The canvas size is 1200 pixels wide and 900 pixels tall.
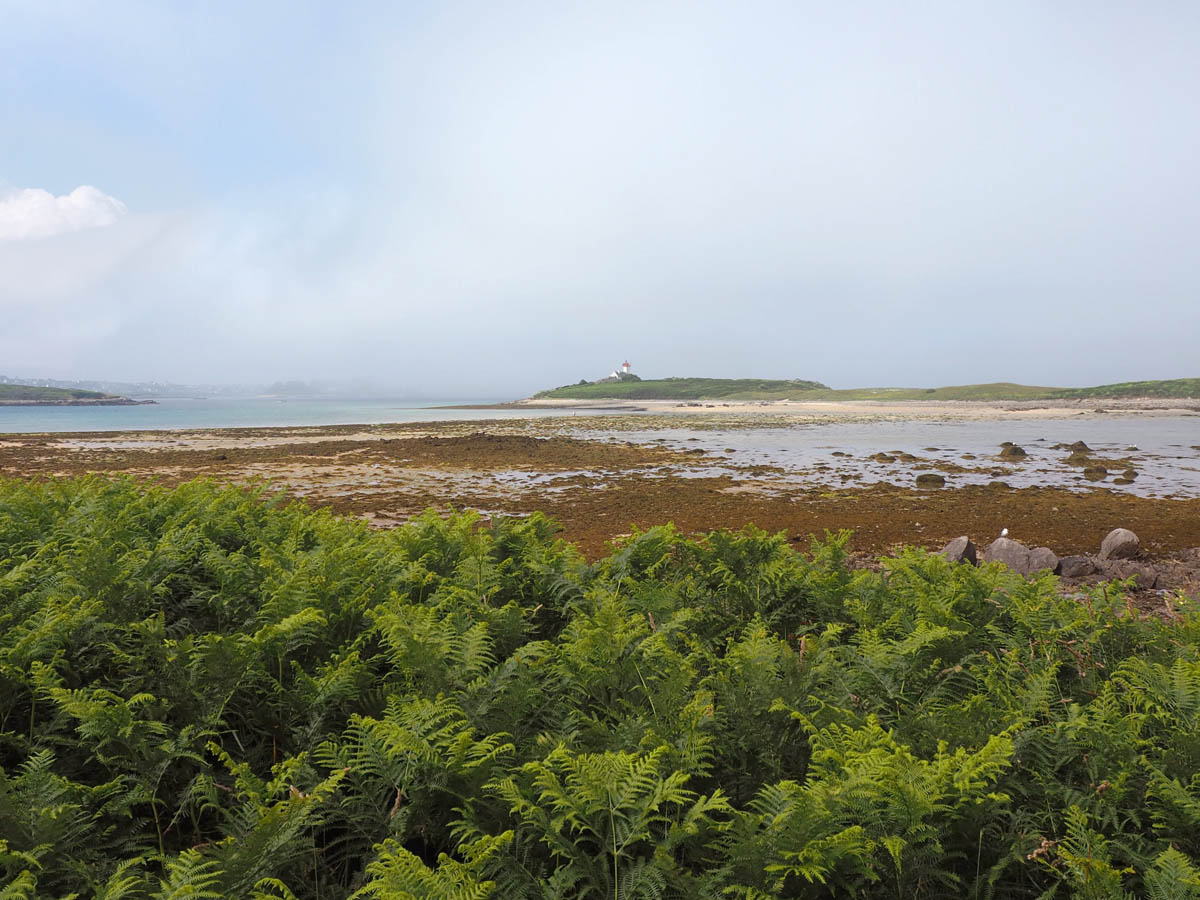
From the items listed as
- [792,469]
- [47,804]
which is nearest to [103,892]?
[47,804]

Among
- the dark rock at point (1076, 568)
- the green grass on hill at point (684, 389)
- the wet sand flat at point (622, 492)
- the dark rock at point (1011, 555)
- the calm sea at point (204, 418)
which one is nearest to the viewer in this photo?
the dark rock at point (1076, 568)

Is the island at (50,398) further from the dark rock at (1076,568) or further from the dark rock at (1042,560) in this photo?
the dark rock at (1076,568)

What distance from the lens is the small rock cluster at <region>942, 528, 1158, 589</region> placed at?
913cm

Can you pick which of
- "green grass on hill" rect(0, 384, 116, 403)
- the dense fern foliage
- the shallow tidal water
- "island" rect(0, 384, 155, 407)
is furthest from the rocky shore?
"green grass on hill" rect(0, 384, 116, 403)

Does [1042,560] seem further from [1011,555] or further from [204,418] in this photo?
[204,418]

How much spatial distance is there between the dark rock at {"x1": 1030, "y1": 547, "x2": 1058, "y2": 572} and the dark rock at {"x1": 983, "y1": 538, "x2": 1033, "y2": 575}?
0.08 m

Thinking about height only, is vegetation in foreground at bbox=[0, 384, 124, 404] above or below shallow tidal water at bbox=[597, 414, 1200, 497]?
above

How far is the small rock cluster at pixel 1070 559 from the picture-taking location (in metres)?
9.13

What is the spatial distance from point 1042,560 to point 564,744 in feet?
33.2

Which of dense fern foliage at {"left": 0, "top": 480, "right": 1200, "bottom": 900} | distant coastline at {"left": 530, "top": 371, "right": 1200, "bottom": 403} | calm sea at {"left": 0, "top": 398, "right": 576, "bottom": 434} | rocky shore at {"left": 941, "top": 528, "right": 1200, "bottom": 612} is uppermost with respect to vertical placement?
distant coastline at {"left": 530, "top": 371, "right": 1200, "bottom": 403}

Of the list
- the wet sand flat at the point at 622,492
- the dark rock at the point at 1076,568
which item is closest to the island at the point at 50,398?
the wet sand flat at the point at 622,492

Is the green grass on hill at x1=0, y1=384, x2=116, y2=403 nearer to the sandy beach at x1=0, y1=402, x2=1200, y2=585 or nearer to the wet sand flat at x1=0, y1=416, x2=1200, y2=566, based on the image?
the sandy beach at x1=0, y1=402, x2=1200, y2=585

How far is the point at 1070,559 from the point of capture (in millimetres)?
9711

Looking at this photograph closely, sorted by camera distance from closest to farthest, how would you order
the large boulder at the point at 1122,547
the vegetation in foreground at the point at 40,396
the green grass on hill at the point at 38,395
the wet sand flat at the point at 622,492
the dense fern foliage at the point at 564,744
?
the dense fern foliage at the point at 564,744 → the large boulder at the point at 1122,547 → the wet sand flat at the point at 622,492 → the vegetation in foreground at the point at 40,396 → the green grass on hill at the point at 38,395
